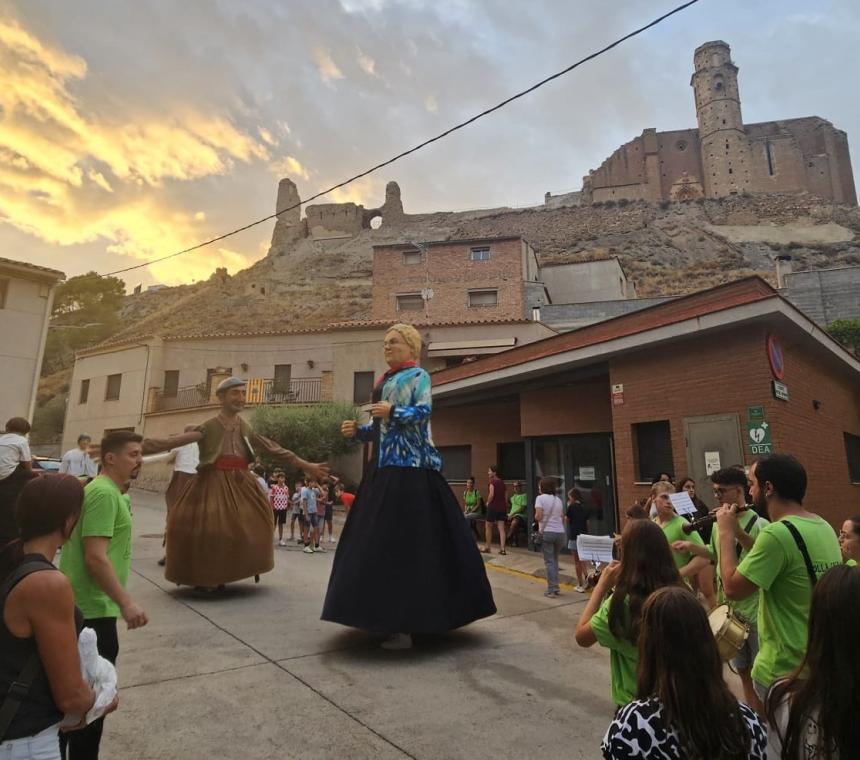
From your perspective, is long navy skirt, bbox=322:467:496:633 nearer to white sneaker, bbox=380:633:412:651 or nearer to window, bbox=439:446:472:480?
white sneaker, bbox=380:633:412:651

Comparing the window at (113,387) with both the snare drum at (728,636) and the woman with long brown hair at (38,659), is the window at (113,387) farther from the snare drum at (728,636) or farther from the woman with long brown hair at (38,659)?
the snare drum at (728,636)

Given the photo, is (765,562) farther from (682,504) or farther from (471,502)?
(471,502)

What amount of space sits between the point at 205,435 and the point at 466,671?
3.20 m

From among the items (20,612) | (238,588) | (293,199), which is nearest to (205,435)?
(238,588)

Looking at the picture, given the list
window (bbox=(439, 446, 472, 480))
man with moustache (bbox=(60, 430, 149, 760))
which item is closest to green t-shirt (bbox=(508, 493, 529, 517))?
window (bbox=(439, 446, 472, 480))

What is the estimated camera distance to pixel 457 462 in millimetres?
14188

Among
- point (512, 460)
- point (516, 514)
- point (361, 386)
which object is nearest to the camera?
point (516, 514)

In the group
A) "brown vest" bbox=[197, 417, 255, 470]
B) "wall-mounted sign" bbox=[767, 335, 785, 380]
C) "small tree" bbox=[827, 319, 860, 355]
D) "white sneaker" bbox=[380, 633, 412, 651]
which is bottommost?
"white sneaker" bbox=[380, 633, 412, 651]

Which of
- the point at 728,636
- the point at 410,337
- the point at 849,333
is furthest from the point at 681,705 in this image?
the point at 849,333

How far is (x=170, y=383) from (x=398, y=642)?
26.0 meters

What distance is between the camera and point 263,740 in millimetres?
2543

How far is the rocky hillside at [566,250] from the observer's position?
4703cm

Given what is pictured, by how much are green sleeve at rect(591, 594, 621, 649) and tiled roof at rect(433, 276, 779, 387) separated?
6808 millimetres

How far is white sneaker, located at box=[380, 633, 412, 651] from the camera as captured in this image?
384 centimetres
